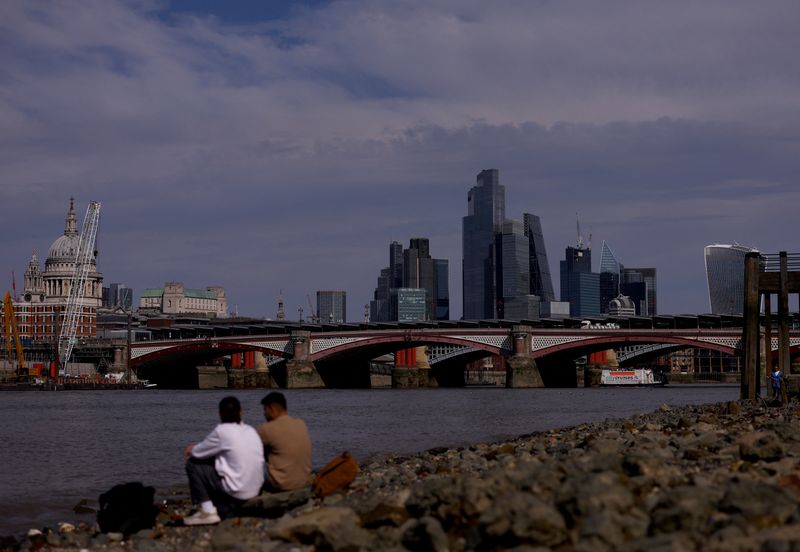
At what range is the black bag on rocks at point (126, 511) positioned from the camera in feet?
48.3

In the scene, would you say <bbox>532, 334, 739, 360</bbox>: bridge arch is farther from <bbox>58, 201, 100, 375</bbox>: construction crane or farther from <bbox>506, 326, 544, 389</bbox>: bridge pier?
<bbox>58, 201, 100, 375</bbox>: construction crane

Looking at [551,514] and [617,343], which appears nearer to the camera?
[551,514]

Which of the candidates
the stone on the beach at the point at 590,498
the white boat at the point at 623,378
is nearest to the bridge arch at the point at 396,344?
the white boat at the point at 623,378

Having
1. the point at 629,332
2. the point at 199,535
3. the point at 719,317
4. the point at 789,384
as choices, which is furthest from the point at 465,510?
the point at 719,317

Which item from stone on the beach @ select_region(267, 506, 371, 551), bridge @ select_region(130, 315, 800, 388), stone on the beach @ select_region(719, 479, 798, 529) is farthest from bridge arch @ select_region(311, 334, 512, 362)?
stone on the beach @ select_region(719, 479, 798, 529)

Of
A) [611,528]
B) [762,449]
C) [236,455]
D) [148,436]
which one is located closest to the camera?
[611,528]

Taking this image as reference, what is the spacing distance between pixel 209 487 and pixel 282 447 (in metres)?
1.05

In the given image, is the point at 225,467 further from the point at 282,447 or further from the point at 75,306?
the point at 75,306

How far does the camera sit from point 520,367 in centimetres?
10925

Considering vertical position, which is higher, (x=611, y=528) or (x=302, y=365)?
(x=302, y=365)

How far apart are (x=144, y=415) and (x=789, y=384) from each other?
3436 cm

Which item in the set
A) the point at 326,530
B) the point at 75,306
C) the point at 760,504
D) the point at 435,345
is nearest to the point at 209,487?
the point at 326,530

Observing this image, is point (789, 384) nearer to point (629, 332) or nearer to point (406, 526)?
point (406, 526)

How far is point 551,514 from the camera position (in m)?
9.43
